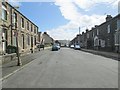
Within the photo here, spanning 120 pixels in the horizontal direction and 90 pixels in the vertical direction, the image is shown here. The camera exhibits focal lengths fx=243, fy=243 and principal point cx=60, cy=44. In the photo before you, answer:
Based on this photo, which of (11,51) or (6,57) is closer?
(6,57)

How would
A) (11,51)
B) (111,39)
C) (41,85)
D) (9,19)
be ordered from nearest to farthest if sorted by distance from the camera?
(41,85) < (11,51) < (9,19) < (111,39)

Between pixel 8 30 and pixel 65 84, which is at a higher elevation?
pixel 8 30

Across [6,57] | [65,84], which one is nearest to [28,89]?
[65,84]

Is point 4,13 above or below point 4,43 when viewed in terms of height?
above

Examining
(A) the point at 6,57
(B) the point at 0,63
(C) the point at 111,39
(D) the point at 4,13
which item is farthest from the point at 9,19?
(C) the point at 111,39

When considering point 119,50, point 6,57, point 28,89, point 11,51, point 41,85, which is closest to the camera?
point 28,89

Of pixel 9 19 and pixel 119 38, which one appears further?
pixel 119 38

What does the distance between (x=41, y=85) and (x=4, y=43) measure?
20.5 meters

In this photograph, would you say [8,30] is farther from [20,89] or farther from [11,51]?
[20,89]

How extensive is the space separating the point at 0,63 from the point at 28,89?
11595 millimetres

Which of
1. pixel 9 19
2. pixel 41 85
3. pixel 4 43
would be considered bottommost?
pixel 41 85

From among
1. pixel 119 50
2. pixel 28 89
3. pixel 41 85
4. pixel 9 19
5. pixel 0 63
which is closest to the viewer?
pixel 28 89

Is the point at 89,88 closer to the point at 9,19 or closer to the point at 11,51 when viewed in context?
the point at 11,51

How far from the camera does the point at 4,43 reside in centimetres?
2988
